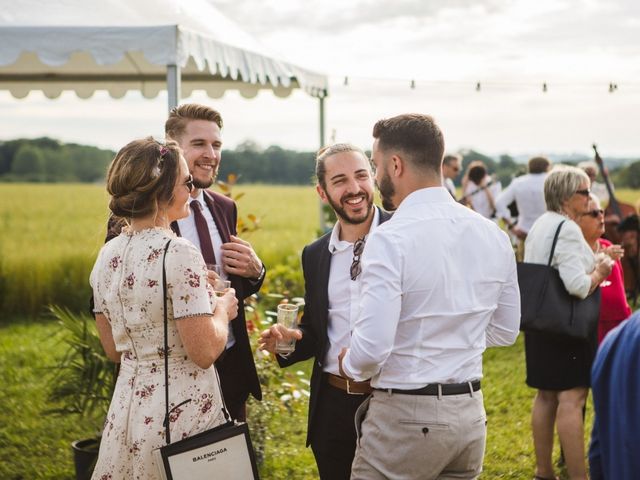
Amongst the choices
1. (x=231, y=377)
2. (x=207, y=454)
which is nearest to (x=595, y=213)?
(x=231, y=377)

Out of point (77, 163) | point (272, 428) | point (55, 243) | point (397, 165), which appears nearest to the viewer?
point (397, 165)

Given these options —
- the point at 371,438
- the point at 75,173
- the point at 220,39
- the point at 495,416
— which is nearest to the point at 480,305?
the point at 371,438

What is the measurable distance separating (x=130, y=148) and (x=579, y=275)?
2410 millimetres

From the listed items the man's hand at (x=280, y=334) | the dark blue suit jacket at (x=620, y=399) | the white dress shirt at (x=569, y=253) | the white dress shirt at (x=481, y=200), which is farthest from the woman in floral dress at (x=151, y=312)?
the white dress shirt at (x=481, y=200)

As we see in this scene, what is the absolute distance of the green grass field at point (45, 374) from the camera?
16.4 ft

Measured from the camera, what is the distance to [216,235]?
339 cm

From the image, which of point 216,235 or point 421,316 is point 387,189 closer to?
point 421,316

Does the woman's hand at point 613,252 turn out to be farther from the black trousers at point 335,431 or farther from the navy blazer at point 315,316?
the black trousers at point 335,431

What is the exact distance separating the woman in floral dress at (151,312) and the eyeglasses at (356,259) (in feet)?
1.77

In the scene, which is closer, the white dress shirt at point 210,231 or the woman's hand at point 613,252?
the white dress shirt at point 210,231

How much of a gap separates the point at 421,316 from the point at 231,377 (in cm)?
133

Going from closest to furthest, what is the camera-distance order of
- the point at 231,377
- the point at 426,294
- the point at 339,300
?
the point at 426,294 < the point at 339,300 < the point at 231,377

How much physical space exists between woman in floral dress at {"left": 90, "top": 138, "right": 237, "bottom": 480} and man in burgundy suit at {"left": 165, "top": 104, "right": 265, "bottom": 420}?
75 centimetres

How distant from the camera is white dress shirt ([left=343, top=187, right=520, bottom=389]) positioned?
2277 millimetres
